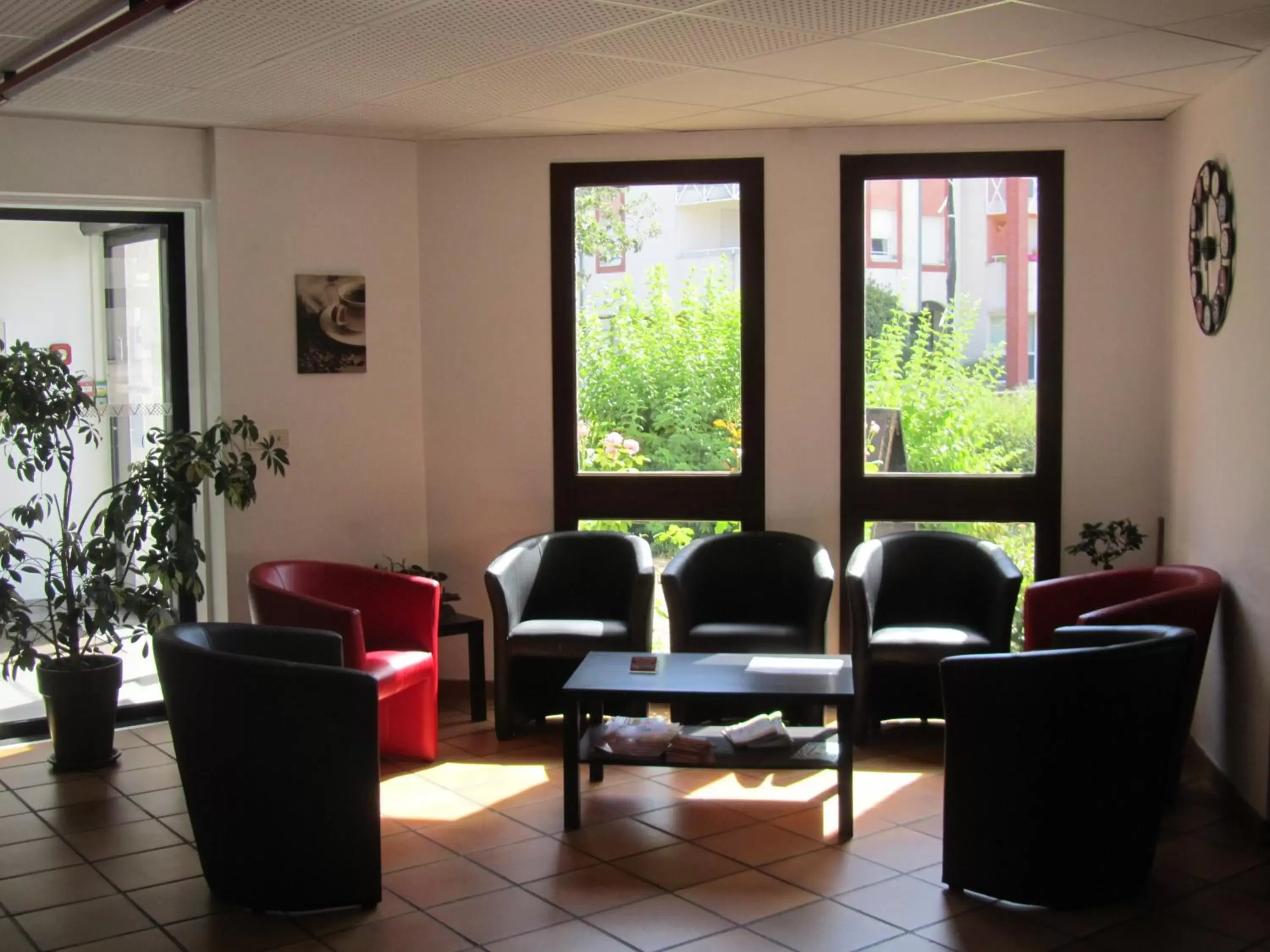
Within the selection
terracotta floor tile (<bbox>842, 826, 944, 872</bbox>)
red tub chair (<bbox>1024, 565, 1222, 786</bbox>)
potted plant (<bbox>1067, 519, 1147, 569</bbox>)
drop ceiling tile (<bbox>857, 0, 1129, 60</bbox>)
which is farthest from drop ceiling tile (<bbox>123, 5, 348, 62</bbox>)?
potted plant (<bbox>1067, 519, 1147, 569</bbox>)

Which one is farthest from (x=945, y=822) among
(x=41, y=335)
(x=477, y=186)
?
(x=41, y=335)

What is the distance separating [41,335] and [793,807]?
402 centimetres

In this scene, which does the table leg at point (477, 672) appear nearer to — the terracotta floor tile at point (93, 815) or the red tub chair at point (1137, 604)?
the terracotta floor tile at point (93, 815)

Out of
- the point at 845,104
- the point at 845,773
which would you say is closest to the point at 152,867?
the point at 845,773

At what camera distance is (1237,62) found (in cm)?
509

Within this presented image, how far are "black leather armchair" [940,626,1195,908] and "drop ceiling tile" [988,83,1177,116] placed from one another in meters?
2.58

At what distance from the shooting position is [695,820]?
498cm

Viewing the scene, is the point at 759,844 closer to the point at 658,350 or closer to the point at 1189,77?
the point at 658,350

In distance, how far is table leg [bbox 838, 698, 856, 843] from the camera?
4742 mm

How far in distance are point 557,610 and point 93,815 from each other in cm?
225

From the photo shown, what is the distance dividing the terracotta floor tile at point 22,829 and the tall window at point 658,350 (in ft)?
9.22

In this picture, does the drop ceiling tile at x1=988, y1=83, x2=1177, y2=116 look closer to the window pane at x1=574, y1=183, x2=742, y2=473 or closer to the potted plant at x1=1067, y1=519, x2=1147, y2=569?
the window pane at x1=574, y1=183, x2=742, y2=473

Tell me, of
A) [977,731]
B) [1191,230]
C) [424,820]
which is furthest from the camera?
[1191,230]

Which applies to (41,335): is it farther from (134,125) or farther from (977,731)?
(977,731)
